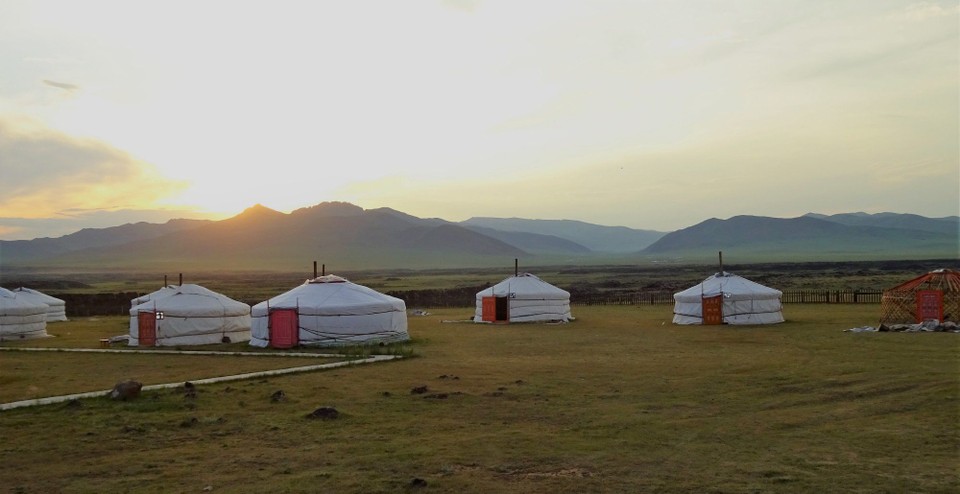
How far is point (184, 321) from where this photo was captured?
76.4ft

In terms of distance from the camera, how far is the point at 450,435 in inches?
373

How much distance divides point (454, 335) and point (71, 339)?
1260cm

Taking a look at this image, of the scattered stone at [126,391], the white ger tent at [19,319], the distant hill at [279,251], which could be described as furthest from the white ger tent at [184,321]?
the distant hill at [279,251]

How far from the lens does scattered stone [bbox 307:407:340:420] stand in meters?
10.6

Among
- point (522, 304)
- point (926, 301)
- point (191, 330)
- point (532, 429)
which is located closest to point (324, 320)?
point (191, 330)

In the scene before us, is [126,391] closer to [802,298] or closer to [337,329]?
[337,329]

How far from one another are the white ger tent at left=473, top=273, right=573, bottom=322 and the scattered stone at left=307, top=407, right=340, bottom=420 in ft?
64.6

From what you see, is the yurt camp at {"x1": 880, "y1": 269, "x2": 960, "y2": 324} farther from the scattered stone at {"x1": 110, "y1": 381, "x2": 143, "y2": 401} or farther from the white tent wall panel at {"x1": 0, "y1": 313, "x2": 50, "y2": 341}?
the white tent wall panel at {"x1": 0, "y1": 313, "x2": 50, "y2": 341}

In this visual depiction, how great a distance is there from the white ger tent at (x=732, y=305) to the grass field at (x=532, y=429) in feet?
31.0

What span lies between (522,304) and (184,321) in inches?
486

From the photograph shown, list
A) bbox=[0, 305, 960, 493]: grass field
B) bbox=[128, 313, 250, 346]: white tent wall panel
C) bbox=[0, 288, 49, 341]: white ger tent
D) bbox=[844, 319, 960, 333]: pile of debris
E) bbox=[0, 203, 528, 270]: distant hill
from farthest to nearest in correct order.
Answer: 1. bbox=[0, 203, 528, 270]: distant hill
2. bbox=[0, 288, 49, 341]: white ger tent
3. bbox=[128, 313, 250, 346]: white tent wall panel
4. bbox=[844, 319, 960, 333]: pile of debris
5. bbox=[0, 305, 960, 493]: grass field

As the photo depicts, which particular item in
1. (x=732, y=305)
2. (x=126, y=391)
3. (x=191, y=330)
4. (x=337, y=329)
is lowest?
(x=126, y=391)

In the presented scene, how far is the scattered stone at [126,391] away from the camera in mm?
12016

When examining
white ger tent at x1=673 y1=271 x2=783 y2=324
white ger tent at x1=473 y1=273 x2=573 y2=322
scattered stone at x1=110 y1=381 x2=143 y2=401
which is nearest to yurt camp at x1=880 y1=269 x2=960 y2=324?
white ger tent at x1=673 y1=271 x2=783 y2=324
